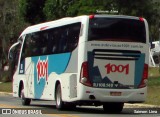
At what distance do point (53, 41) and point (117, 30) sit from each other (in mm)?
3315

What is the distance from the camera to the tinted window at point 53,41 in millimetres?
20391

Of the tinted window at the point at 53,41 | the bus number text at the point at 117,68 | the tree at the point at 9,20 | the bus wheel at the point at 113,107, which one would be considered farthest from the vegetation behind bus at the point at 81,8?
the bus number text at the point at 117,68

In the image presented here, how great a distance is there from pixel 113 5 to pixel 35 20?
971 cm

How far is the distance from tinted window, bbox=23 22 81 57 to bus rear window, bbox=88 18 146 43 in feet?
2.16

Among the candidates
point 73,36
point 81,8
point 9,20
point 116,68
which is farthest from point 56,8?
point 116,68

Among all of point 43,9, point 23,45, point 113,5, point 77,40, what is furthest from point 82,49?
point 43,9

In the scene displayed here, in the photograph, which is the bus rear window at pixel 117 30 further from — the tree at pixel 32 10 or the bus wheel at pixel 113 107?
the tree at pixel 32 10

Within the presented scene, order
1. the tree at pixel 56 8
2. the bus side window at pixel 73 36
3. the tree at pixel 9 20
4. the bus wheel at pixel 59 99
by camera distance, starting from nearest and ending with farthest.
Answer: the bus side window at pixel 73 36 < the bus wheel at pixel 59 99 < the tree at pixel 56 8 < the tree at pixel 9 20

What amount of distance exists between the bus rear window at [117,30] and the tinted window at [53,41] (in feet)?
2.16

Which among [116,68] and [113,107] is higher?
[116,68]

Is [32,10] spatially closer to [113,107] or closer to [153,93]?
[153,93]

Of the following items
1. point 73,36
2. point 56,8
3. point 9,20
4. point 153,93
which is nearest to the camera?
point 73,36

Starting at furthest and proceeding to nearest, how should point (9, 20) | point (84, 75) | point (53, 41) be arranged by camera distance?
point (9, 20) < point (53, 41) < point (84, 75)

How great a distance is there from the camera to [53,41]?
22172 mm
